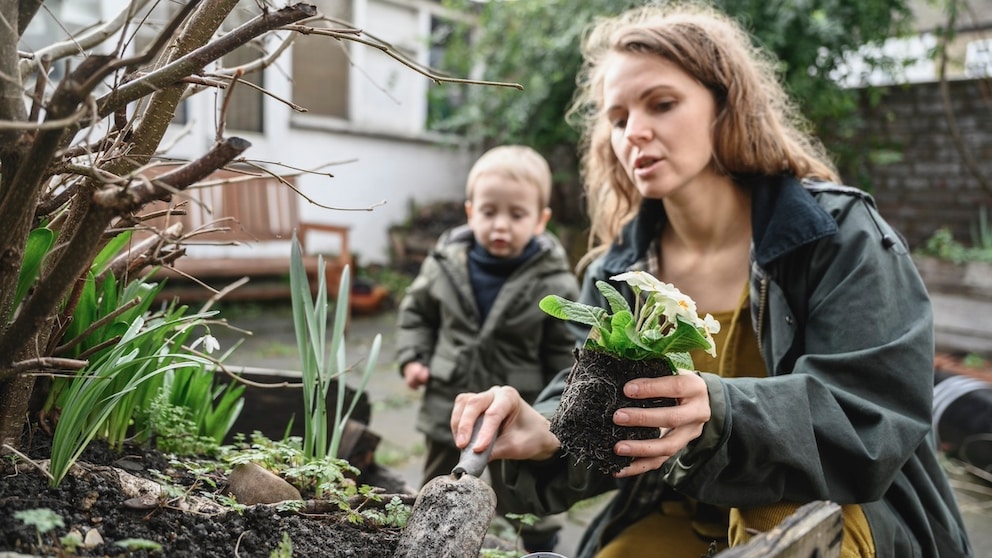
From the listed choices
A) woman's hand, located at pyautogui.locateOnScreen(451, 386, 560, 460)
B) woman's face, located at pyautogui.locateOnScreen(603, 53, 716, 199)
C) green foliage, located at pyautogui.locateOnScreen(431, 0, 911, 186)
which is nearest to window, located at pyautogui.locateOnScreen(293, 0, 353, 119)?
green foliage, located at pyautogui.locateOnScreen(431, 0, 911, 186)

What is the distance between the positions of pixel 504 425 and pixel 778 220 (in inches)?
31.7

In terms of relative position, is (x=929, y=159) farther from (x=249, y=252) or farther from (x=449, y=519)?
(x=449, y=519)

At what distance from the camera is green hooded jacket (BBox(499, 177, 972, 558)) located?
1349 mm

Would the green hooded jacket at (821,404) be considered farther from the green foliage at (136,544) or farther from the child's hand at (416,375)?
the child's hand at (416,375)

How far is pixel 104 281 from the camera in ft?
4.50

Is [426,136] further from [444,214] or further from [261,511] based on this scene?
[261,511]

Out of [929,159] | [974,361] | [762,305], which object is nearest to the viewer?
[762,305]

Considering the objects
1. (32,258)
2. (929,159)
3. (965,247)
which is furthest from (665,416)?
(929,159)

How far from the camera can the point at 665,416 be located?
3.87 feet

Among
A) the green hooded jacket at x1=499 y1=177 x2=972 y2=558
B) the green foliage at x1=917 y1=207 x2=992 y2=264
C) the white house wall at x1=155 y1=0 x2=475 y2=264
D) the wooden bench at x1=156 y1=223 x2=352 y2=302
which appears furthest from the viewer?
the white house wall at x1=155 y1=0 x2=475 y2=264

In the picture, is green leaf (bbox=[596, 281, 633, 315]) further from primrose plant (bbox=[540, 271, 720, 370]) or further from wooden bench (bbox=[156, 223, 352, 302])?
wooden bench (bbox=[156, 223, 352, 302])

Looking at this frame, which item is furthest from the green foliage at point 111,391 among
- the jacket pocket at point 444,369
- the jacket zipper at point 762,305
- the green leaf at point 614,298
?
the jacket pocket at point 444,369

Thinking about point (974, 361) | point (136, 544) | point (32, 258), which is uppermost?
point (32, 258)

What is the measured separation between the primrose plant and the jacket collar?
62cm
